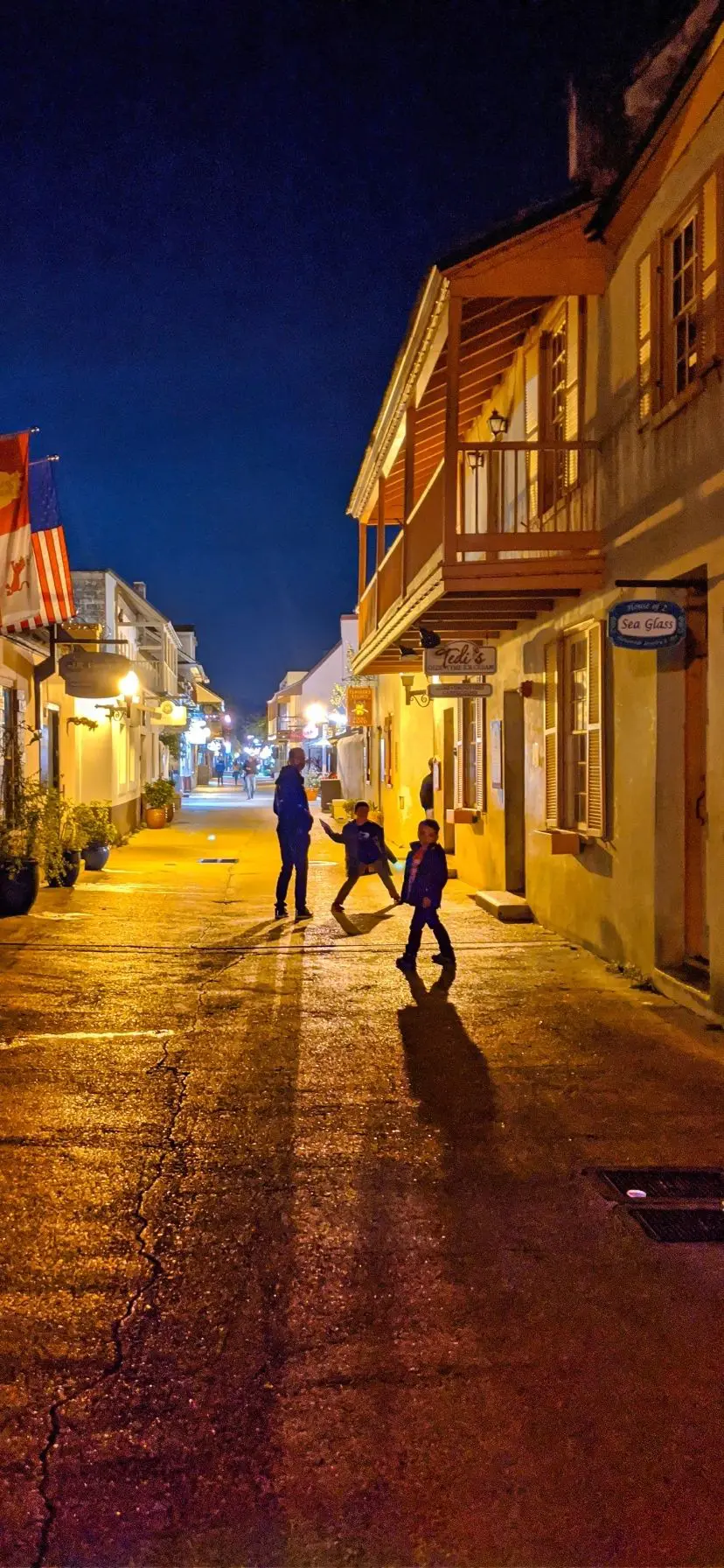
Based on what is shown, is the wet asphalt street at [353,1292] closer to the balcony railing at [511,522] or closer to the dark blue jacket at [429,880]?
the dark blue jacket at [429,880]

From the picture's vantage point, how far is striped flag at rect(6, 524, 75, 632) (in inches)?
486

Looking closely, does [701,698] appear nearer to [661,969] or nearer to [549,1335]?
[661,969]

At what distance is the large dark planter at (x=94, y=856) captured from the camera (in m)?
16.7

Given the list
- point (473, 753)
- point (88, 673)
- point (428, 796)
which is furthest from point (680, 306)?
point (88, 673)

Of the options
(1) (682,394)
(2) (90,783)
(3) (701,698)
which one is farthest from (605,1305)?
(2) (90,783)

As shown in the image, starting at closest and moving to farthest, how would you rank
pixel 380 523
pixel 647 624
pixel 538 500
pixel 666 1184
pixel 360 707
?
pixel 666 1184
pixel 647 624
pixel 538 500
pixel 380 523
pixel 360 707

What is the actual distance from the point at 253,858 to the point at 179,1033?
1275cm

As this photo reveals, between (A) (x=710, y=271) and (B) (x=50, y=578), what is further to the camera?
(B) (x=50, y=578)

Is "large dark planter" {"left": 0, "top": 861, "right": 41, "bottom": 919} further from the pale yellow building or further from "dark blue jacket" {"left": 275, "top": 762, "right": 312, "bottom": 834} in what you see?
the pale yellow building

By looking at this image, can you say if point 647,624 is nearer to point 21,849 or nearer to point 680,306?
point 680,306

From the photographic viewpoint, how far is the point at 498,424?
13289 millimetres

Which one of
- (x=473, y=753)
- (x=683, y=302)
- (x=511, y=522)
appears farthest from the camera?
(x=473, y=753)

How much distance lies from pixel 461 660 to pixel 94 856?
6.98m

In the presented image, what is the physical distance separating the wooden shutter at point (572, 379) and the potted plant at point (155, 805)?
1836 centimetres
